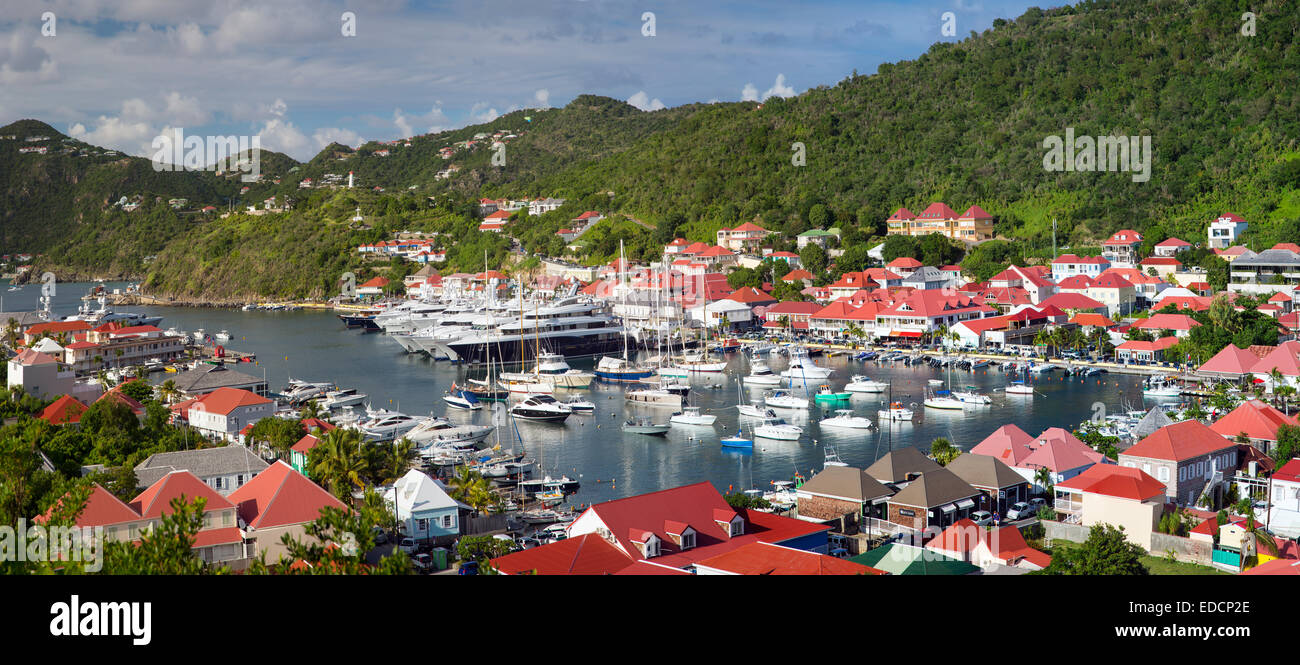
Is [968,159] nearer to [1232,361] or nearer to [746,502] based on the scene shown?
[1232,361]

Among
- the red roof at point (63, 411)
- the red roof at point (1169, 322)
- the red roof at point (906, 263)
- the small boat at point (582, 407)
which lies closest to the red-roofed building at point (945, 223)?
the red roof at point (906, 263)

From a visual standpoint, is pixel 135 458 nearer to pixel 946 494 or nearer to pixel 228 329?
pixel 946 494

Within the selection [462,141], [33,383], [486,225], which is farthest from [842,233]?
[462,141]

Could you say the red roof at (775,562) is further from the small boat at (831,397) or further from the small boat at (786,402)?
the small boat at (831,397)

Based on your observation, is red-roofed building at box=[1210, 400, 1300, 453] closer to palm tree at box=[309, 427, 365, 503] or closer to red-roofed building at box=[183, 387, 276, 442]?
palm tree at box=[309, 427, 365, 503]

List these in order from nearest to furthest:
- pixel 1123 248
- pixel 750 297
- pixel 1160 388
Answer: pixel 1160 388 < pixel 1123 248 < pixel 750 297

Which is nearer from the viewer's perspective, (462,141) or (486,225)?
(486,225)

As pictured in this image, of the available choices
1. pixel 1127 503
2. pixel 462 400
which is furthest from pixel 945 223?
pixel 1127 503
